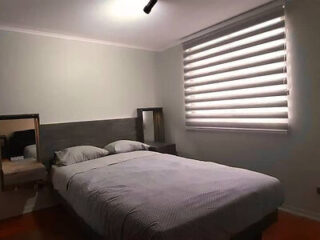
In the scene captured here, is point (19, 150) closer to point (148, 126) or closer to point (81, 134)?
point (81, 134)

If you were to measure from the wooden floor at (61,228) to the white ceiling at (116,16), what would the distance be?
2.32 m

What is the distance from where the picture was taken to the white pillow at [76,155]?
112 inches

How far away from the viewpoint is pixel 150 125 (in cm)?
410

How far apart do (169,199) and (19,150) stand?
2216 mm

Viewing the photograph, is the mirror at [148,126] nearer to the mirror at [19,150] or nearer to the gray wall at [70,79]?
the gray wall at [70,79]

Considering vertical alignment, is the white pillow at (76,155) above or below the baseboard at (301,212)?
above

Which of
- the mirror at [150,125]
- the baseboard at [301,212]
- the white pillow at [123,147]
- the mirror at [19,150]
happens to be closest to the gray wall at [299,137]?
the baseboard at [301,212]

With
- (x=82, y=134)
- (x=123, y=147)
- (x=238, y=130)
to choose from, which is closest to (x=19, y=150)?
(x=82, y=134)

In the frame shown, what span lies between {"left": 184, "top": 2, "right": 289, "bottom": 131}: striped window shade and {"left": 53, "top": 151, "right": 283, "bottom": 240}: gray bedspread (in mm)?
917

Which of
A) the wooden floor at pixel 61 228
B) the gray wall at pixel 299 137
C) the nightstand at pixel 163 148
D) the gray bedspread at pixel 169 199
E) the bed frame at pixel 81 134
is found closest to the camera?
the gray bedspread at pixel 169 199

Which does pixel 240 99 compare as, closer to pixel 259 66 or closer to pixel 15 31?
pixel 259 66

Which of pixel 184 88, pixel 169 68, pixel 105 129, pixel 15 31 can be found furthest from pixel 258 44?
pixel 15 31

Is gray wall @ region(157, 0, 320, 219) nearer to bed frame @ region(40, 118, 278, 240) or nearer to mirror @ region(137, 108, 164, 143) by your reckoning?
mirror @ region(137, 108, 164, 143)

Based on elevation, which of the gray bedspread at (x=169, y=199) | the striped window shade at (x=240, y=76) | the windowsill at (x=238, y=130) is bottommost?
the gray bedspread at (x=169, y=199)
